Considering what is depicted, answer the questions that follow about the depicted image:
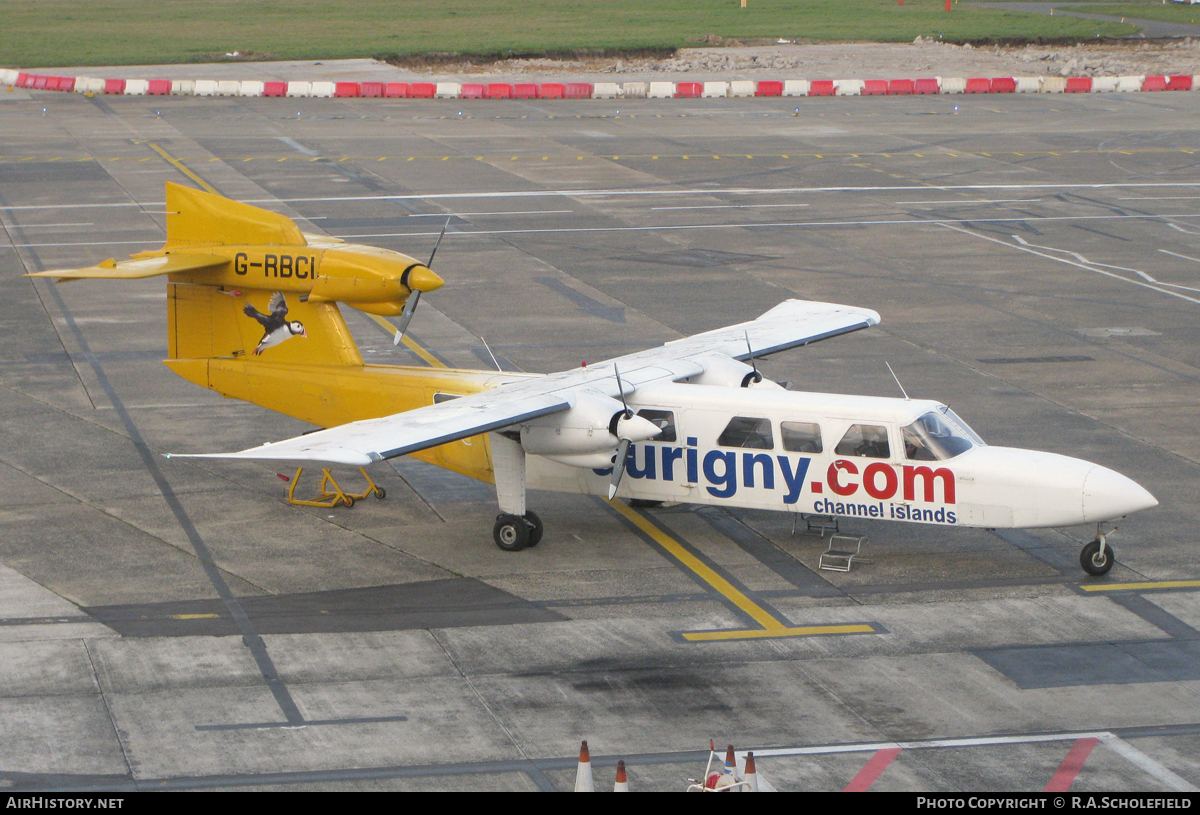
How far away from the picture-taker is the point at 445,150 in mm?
60625

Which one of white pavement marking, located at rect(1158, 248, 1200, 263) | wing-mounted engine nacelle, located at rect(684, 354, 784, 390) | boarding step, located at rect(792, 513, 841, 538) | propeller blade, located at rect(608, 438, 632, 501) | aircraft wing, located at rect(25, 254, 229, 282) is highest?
aircraft wing, located at rect(25, 254, 229, 282)

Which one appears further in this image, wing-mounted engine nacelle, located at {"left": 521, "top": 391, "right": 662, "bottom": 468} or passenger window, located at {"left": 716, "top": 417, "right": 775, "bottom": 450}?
passenger window, located at {"left": 716, "top": 417, "right": 775, "bottom": 450}

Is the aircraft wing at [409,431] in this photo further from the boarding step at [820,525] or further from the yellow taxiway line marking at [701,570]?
the boarding step at [820,525]

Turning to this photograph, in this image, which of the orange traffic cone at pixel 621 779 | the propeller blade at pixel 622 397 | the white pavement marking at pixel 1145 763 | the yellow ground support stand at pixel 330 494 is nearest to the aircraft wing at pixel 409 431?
the propeller blade at pixel 622 397

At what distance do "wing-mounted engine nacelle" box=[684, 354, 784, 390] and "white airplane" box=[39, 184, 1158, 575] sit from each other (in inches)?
1.4

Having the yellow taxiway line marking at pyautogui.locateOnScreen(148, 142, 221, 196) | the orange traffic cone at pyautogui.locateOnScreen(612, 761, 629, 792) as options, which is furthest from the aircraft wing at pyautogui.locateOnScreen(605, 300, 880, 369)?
the yellow taxiway line marking at pyautogui.locateOnScreen(148, 142, 221, 196)

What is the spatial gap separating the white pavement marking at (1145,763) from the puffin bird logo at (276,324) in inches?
571

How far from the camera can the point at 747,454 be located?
22.2 meters

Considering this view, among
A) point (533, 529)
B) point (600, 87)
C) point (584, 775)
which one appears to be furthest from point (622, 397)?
point (600, 87)

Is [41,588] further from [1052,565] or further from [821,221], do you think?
[821,221]

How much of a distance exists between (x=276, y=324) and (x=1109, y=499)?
45.2 feet

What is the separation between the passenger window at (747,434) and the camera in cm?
2214

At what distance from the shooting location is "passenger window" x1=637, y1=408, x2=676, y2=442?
2259 cm

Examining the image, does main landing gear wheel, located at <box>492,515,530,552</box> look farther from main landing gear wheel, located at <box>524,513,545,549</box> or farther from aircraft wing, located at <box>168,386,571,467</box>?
aircraft wing, located at <box>168,386,571,467</box>
